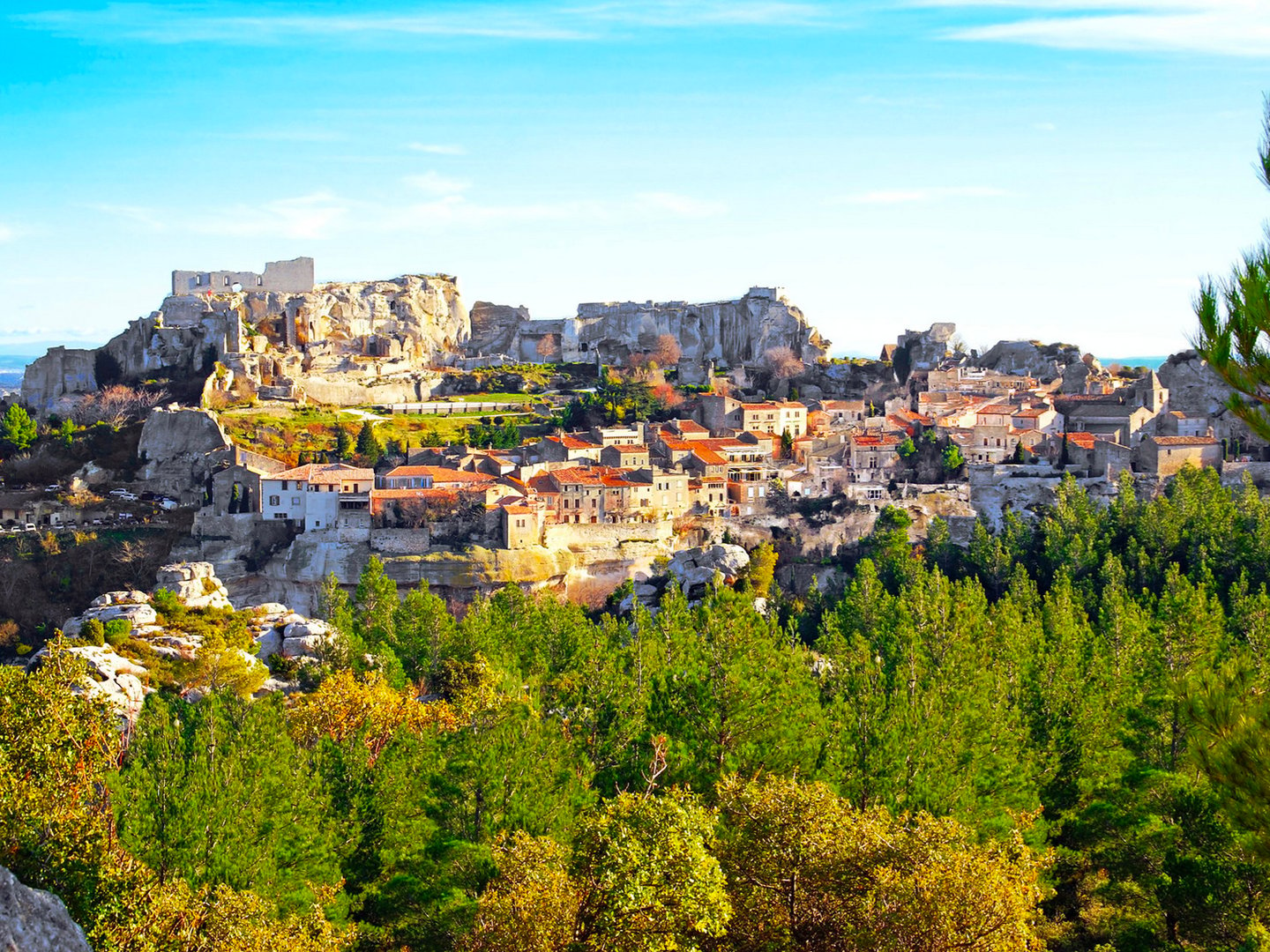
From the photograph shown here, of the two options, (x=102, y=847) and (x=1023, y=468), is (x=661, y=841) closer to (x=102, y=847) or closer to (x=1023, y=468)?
(x=102, y=847)

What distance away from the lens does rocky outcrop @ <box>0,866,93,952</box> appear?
35.7 ft

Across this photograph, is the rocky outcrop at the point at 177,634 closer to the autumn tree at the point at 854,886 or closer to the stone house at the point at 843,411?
the autumn tree at the point at 854,886

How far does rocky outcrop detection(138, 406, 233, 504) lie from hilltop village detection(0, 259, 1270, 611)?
0.41ft

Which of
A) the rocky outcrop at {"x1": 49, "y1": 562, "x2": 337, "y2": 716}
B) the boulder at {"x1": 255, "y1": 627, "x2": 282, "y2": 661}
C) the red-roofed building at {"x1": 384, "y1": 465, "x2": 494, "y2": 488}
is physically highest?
the red-roofed building at {"x1": 384, "y1": 465, "x2": 494, "y2": 488}

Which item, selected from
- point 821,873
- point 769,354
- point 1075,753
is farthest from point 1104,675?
point 769,354

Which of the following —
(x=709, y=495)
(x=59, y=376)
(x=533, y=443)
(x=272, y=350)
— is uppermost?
(x=272, y=350)

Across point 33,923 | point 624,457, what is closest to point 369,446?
point 624,457

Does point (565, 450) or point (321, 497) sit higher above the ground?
point (565, 450)

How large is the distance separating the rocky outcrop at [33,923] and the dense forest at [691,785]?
2.41 metres

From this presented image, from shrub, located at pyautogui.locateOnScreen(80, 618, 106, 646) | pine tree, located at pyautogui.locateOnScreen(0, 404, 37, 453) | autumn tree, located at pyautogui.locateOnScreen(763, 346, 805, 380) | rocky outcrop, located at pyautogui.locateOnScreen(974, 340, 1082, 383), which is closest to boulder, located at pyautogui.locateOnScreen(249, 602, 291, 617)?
shrub, located at pyautogui.locateOnScreen(80, 618, 106, 646)

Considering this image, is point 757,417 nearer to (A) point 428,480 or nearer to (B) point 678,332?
(A) point 428,480

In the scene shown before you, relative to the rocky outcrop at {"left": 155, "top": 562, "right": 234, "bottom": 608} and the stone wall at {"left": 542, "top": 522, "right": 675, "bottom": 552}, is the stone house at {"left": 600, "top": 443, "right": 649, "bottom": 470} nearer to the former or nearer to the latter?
the stone wall at {"left": 542, "top": 522, "right": 675, "bottom": 552}

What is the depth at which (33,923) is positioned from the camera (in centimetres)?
1112

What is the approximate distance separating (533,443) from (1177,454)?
28.2 meters
